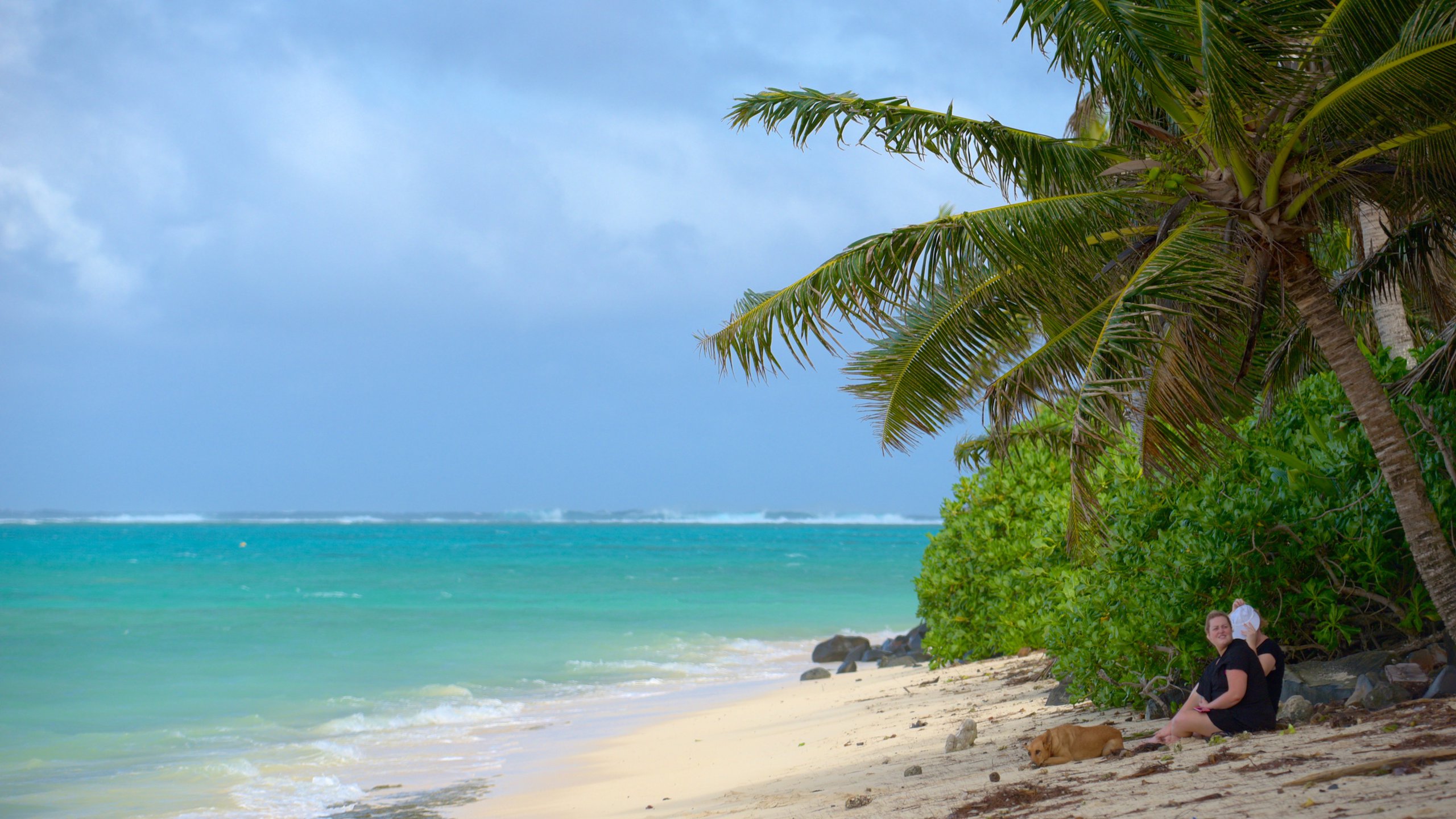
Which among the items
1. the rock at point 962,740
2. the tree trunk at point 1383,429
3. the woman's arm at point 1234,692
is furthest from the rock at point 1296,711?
the rock at point 962,740

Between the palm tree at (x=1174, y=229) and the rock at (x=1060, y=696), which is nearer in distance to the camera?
the palm tree at (x=1174, y=229)

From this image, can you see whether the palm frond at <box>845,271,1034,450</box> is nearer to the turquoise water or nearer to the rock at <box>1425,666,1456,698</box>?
the rock at <box>1425,666,1456,698</box>

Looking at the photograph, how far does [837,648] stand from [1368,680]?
12.4 meters

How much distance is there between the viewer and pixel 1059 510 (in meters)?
10.0

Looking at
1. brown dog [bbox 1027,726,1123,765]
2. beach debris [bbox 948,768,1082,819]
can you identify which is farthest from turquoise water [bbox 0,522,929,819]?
brown dog [bbox 1027,726,1123,765]

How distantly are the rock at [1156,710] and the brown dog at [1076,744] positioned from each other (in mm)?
876

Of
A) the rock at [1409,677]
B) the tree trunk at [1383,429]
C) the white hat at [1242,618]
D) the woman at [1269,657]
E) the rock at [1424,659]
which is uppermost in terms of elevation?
the tree trunk at [1383,429]

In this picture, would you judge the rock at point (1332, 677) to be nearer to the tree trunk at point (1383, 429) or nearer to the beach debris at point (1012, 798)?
the tree trunk at point (1383, 429)

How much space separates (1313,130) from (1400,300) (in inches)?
179

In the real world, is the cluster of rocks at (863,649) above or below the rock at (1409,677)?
above

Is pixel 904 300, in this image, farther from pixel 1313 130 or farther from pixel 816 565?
pixel 816 565

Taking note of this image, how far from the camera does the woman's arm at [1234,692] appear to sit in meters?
5.56

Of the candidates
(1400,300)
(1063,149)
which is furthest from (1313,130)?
(1400,300)

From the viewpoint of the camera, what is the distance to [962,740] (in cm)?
710
